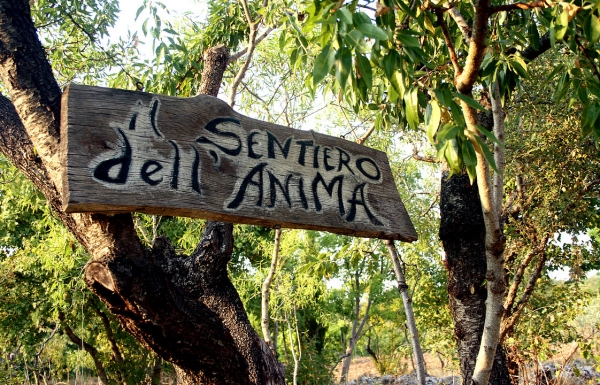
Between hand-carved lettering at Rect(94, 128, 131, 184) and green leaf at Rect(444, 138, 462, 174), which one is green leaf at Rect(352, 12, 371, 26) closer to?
green leaf at Rect(444, 138, 462, 174)

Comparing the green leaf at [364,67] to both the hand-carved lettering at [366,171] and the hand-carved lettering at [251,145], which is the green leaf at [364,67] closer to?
the hand-carved lettering at [251,145]

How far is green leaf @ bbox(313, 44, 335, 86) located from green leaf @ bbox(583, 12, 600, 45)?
2.52ft

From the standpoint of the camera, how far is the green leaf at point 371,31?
3.93ft

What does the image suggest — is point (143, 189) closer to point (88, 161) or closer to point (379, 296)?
point (88, 161)

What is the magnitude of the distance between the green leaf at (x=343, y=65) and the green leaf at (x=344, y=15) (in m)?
0.07

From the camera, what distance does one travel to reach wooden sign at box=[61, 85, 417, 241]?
143 cm

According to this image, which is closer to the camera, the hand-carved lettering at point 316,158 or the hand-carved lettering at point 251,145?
the hand-carved lettering at point 251,145

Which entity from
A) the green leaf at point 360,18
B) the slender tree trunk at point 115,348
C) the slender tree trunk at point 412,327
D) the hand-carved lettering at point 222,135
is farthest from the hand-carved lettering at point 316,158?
the slender tree trunk at point 115,348

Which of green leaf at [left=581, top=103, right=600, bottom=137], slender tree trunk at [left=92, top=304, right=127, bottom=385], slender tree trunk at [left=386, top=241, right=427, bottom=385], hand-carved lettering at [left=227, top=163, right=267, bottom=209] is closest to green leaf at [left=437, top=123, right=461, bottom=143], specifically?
green leaf at [left=581, top=103, right=600, bottom=137]

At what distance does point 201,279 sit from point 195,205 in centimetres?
81

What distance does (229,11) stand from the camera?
10.8ft

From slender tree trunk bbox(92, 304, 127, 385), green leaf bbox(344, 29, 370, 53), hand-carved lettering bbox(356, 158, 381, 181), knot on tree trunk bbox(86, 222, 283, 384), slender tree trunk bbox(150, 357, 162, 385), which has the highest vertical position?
green leaf bbox(344, 29, 370, 53)

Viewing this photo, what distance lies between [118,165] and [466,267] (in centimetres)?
194

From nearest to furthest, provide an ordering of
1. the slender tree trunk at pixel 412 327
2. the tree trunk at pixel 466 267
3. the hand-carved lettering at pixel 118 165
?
1. the hand-carved lettering at pixel 118 165
2. the tree trunk at pixel 466 267
3. the slender tree trunk at pixel 412 327
